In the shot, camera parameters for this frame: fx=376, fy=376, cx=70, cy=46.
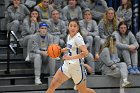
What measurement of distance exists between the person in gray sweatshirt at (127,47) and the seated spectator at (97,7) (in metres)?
1.93

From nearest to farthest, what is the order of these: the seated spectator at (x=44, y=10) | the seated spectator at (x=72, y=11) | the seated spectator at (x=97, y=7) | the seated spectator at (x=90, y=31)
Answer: the seated spectator at (x=90, y=31) < the seated spectator at (x=44, y=10) < the seated spectator at (x=72, y=11) < the seated spectator at (x=97, y=7)

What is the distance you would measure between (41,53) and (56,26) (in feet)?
4.60

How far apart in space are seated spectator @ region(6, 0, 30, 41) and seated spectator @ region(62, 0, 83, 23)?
1192mm

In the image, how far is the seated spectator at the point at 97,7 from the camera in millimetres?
12125

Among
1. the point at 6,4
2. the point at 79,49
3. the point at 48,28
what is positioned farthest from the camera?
the point at 6,4

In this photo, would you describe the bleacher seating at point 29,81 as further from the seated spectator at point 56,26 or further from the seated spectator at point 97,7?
the seated spectator at point 97,7

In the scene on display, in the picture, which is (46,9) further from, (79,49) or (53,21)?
(79,49)

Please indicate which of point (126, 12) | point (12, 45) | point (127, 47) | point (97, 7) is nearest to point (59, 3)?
point (97, 7)

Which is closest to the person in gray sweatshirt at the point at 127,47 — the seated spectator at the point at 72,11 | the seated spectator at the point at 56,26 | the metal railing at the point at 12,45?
the seated spectator at the point at 56,26

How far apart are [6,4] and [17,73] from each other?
2978mm

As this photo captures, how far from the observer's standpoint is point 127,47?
390 inches

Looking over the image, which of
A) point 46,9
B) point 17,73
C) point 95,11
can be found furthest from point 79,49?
point 95,11

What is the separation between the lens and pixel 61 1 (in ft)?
40.0

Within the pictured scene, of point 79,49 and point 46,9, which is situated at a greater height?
point 46,9
